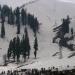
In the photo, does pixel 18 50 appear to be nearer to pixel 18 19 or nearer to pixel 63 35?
pixel 63 35

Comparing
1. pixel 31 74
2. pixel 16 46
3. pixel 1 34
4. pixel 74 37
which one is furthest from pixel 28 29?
pixel 31 74

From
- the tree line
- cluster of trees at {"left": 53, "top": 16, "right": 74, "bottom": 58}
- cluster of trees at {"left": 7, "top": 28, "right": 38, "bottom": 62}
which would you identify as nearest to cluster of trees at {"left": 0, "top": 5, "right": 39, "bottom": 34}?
the tree line

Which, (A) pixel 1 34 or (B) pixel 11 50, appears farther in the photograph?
(A) pixel 1 34

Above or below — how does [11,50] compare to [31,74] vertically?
above

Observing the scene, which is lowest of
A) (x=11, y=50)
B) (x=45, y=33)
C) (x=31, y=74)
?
(x=31, y=74)

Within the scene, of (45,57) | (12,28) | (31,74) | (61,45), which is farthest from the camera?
(12,28)

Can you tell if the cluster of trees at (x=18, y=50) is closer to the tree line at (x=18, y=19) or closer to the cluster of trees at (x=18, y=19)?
the tree line at (x=18, y=19)

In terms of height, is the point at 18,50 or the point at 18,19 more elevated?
the point at 18,19

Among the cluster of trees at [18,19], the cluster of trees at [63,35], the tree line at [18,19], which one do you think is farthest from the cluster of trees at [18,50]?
the cluster of trees at [18,19]

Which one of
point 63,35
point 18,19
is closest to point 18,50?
point 63,35

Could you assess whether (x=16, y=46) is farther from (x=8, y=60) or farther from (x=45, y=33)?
(x=45, y=33)

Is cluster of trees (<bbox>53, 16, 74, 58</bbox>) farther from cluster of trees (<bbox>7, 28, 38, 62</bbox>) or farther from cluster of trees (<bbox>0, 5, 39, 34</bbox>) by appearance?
cluster of trees (<bbox>7, 28, 38, 62</bbox>)
